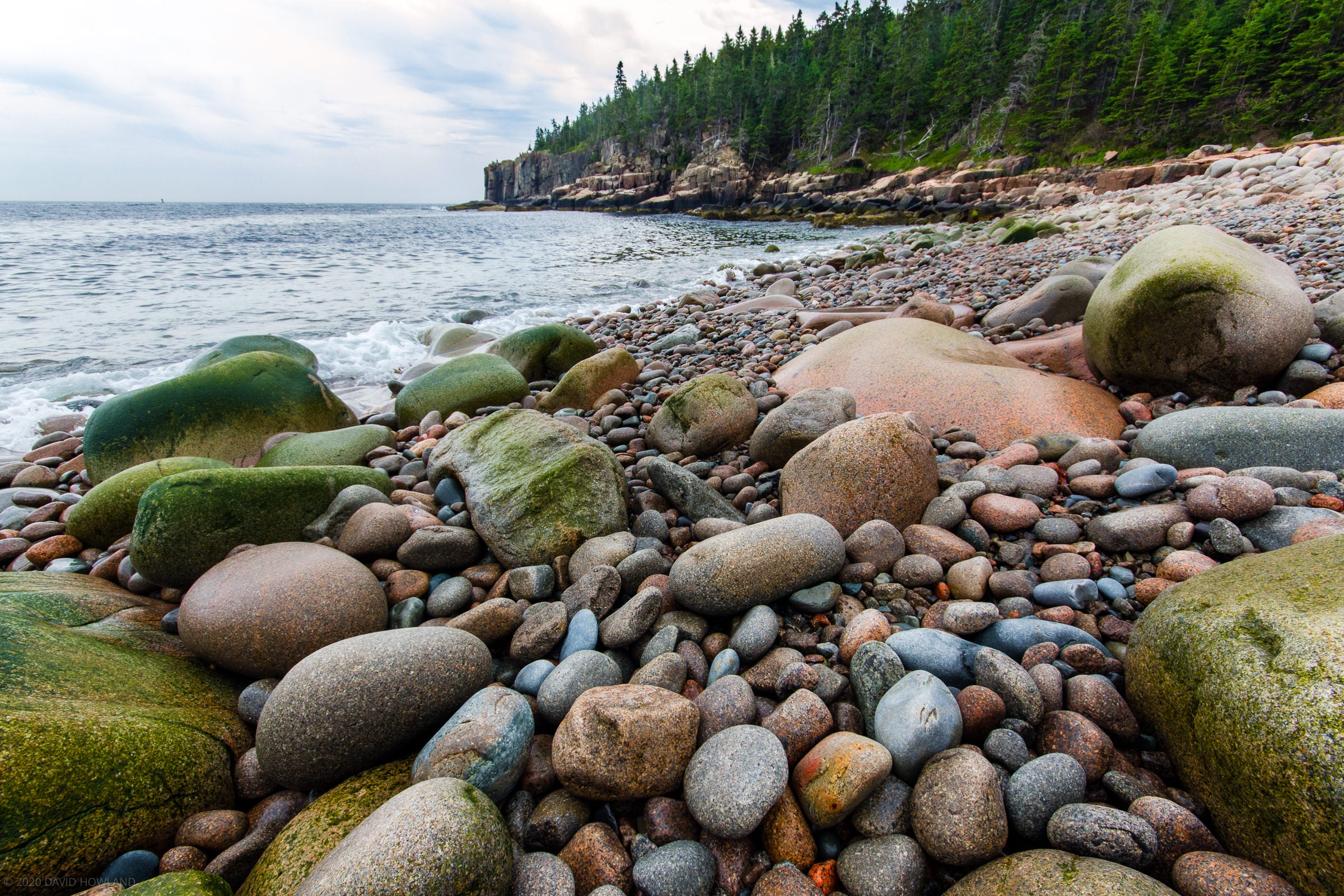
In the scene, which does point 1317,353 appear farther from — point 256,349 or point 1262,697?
point 256,349

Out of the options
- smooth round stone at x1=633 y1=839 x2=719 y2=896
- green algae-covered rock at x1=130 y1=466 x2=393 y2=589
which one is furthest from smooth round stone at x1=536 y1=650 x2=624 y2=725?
green algae-covered rock at x1=130 y1=466 x2=393 y2=589

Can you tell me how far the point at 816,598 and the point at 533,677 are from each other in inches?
47.6

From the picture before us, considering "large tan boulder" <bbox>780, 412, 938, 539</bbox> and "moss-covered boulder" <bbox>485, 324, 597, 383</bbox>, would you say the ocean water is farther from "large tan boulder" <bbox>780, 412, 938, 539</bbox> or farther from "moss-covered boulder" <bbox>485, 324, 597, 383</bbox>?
"large tan boulder" <bbox>780, 412, 938, 539</bbox>

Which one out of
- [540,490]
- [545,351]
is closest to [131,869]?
[540,490]

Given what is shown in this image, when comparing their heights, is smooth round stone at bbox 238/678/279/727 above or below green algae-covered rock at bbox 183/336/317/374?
below

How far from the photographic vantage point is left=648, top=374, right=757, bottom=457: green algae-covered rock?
4160 millimetres

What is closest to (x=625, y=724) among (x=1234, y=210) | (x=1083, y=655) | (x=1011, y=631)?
(x=1011, y=631)

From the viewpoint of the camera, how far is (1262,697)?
1.33 metres

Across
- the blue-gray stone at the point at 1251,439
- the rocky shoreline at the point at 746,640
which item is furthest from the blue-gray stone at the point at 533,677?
the blue-gray stone at the point at 1251,439

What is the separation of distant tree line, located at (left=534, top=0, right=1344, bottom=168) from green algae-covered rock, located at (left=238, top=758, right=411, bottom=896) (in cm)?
4869

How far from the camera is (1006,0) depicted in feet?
187

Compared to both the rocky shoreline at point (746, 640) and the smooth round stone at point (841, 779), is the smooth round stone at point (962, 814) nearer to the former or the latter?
the rocky shoreline at point (746, 640)

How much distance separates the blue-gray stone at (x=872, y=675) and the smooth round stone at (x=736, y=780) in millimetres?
344

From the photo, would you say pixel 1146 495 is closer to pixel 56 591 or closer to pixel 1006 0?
pixel 56 591
